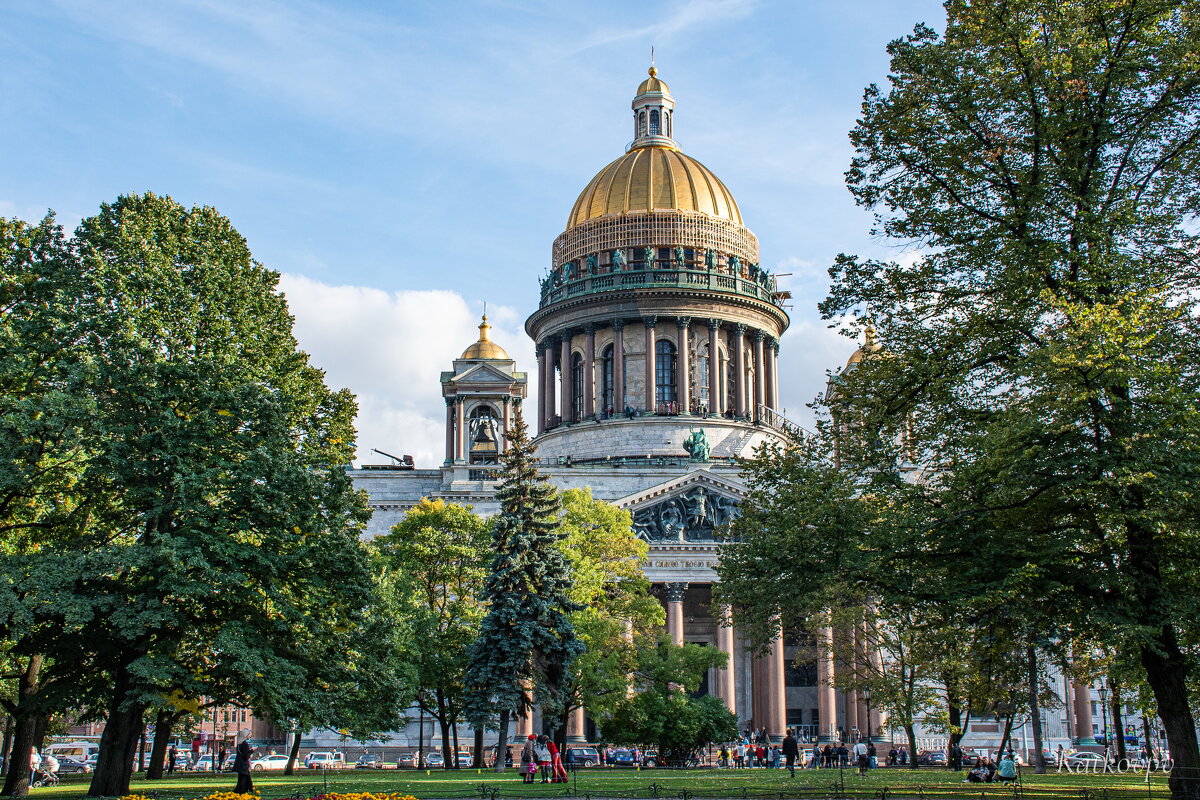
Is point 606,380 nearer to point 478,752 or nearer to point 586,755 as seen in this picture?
point 586,755

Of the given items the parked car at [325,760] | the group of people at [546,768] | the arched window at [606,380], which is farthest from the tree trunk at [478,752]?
the arched window at [606,380]

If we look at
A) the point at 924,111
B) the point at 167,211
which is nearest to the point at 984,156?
the point at 924,111

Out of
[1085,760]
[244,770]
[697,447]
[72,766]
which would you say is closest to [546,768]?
[244,770]

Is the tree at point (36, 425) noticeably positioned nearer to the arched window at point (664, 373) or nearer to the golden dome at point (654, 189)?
the arched window at point (664, 373)

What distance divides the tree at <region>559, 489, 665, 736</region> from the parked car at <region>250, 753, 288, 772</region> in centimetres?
1369

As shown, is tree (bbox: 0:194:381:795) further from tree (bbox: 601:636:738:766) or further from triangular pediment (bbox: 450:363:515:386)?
triangular pediment (bbox: 450:363:515:386)

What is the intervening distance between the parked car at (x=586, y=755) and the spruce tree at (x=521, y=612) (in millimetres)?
7962

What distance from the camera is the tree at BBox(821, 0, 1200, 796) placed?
23141mm

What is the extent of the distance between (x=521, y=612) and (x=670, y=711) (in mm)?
10303

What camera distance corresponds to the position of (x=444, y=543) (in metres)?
53.7

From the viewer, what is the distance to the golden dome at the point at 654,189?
278ft

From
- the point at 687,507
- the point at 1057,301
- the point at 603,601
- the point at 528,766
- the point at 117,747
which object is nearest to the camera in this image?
the point at 1057,301

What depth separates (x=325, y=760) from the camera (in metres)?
57.2

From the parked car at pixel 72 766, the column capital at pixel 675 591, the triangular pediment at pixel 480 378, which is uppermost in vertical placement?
the triangular pediment at pixel 480 378
